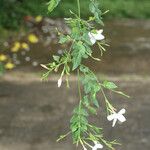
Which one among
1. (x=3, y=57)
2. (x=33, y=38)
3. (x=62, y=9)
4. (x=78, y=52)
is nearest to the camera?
(x=78, y=52)

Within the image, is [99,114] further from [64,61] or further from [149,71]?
[64,61]

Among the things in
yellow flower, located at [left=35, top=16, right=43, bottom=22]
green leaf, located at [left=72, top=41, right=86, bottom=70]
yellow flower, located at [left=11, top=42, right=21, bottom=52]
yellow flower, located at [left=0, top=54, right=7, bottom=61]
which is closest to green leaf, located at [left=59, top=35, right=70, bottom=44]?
green leaf, located at [left=72, top=41, right=86, bottom=70]

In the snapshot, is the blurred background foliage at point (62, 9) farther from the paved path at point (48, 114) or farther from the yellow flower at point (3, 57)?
the paved path at point (48, 114)

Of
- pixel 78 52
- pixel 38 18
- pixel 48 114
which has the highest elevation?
pixel 78 52

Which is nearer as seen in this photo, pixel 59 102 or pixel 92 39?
pixel 92 39

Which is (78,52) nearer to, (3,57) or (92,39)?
(92,39)

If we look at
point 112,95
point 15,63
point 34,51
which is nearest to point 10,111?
point 112,95

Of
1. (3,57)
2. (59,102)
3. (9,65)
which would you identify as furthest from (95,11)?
(3,57)
